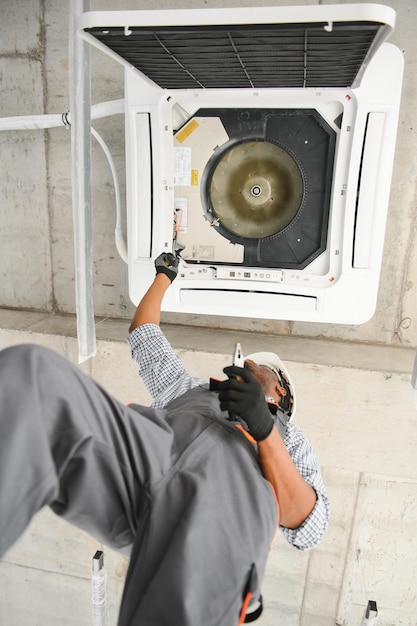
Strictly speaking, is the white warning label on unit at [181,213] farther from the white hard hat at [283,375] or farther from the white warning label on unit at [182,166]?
the white hard hat at [283,375]

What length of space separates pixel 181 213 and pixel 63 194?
2.83 ft

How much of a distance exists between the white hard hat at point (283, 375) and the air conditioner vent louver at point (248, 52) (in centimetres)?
97

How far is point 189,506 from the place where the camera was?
0.96 meters

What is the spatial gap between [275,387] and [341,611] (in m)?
1.93

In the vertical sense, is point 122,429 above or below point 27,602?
above

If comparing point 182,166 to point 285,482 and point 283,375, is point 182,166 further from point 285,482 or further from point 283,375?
point 285,482

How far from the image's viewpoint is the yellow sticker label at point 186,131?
74.7 inches

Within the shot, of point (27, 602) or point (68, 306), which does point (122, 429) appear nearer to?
point (68, 306)

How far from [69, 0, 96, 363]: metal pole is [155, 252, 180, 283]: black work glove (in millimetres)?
293

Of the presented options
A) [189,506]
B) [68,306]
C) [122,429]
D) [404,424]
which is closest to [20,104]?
[68,306]

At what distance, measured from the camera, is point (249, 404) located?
3.66ft

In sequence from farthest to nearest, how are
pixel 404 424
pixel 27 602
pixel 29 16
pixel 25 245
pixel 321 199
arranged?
pixel 27 602 → pixel 25 245 → pixel 29 16 → pixel 404 424 → pixel 321 199

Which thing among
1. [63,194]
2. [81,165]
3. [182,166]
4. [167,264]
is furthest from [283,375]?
[63,194]

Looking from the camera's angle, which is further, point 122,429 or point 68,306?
point 68,306
